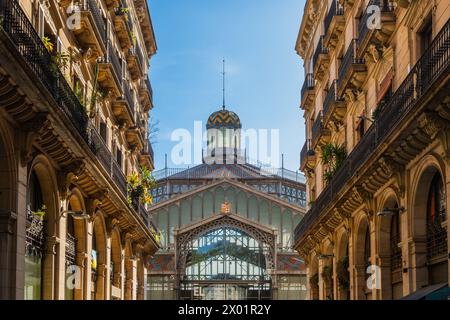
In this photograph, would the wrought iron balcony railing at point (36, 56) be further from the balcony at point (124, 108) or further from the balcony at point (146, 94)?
the balcony at point (146, 94)

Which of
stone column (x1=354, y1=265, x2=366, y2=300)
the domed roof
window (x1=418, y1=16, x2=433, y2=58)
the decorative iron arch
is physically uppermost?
the domed roof

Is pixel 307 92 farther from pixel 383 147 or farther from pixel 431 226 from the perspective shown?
pixel 431 226

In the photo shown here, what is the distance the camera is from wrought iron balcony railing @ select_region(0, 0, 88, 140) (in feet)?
53.4

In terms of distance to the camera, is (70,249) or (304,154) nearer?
(70,249)

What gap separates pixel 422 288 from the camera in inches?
822

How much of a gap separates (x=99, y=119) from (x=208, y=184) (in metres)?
31.3

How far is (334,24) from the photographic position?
33188 millimetres

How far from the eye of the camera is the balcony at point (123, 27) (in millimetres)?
33656

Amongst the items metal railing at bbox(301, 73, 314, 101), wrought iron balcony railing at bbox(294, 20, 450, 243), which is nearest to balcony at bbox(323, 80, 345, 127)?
wrought iron balcony railing at bbox(294, 20, 450, 243)

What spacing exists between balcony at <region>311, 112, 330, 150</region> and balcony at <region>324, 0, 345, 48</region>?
3.53 m

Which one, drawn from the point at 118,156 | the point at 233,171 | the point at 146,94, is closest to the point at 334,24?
the point at 118,156

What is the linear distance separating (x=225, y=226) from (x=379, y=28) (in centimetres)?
3481

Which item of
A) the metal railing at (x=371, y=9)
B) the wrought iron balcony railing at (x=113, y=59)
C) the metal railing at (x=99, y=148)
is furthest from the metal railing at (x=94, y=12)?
the metal railing at (x=371, y=9)

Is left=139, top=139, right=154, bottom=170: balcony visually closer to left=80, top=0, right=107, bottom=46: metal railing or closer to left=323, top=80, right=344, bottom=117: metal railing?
left=323, top=80, right=344, bottom=117: metal railing
